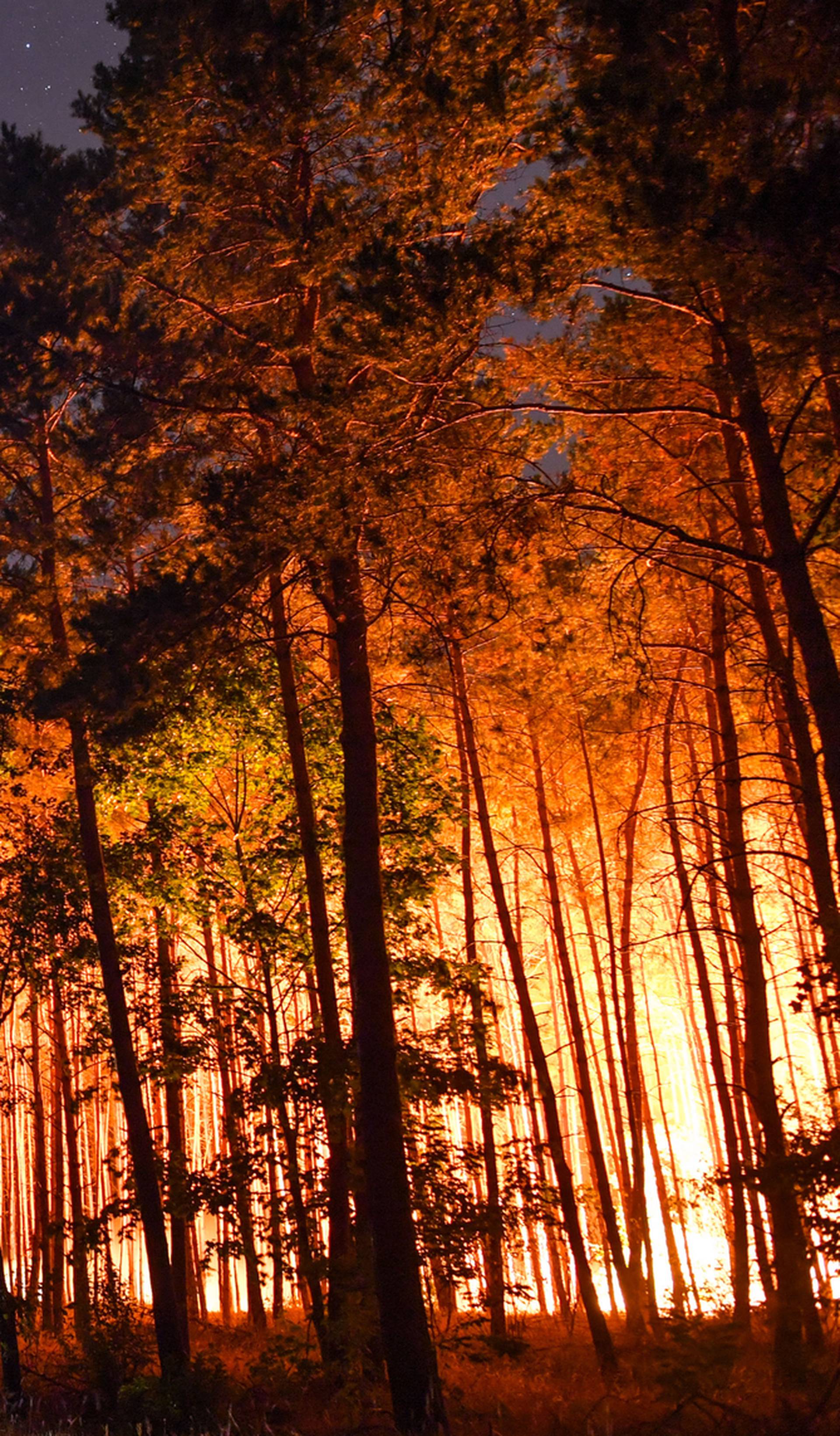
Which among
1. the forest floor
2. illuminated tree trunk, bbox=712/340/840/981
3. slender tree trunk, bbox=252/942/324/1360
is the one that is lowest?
the forest floor

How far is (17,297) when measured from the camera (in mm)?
10328

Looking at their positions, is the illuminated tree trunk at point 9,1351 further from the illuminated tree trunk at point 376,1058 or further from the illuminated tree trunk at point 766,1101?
the illuminated tree trunk at point 766,1101

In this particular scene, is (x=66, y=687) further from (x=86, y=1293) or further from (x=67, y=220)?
(x=86, y=1293)

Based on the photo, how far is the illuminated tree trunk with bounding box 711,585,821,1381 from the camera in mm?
6832

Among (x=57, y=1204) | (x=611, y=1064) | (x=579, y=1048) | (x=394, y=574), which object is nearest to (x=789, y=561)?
(x=394, y=574)

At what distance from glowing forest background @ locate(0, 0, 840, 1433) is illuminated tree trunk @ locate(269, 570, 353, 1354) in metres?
0.04

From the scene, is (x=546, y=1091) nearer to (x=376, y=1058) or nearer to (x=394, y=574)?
(x=376, y=1058)

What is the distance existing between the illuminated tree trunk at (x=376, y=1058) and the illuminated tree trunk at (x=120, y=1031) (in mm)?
3095

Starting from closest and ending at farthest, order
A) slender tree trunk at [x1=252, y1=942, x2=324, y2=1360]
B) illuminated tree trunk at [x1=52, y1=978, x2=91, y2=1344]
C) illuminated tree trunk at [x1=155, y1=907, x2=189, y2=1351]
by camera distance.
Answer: slender tree trunk at [x1=252, y1=942, x2=324, y2=1360] < illuminated tree trunk at [x1=155, y1=907, x2=189, y2=1351] < illuminated tree trunk at [x1=52, y1=978, x2=91, y2=1344]

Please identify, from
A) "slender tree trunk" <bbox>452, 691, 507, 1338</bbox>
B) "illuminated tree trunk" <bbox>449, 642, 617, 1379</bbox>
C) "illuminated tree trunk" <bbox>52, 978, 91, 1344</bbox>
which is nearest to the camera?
"slender tree trunk" <bbox>452, 691, 507, 1338</bbox>

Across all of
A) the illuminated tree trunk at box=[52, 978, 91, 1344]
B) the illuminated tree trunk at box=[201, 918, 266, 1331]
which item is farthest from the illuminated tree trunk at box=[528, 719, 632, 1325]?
the illuminated tree trunk at box=[52, 978, 91, 1344]

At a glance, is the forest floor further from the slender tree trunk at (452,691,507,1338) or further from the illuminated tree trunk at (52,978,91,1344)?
the slender tree trunk at (452,691,507,1338)

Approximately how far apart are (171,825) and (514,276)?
9.14 metres

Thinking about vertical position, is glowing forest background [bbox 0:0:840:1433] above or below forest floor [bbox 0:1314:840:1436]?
above
